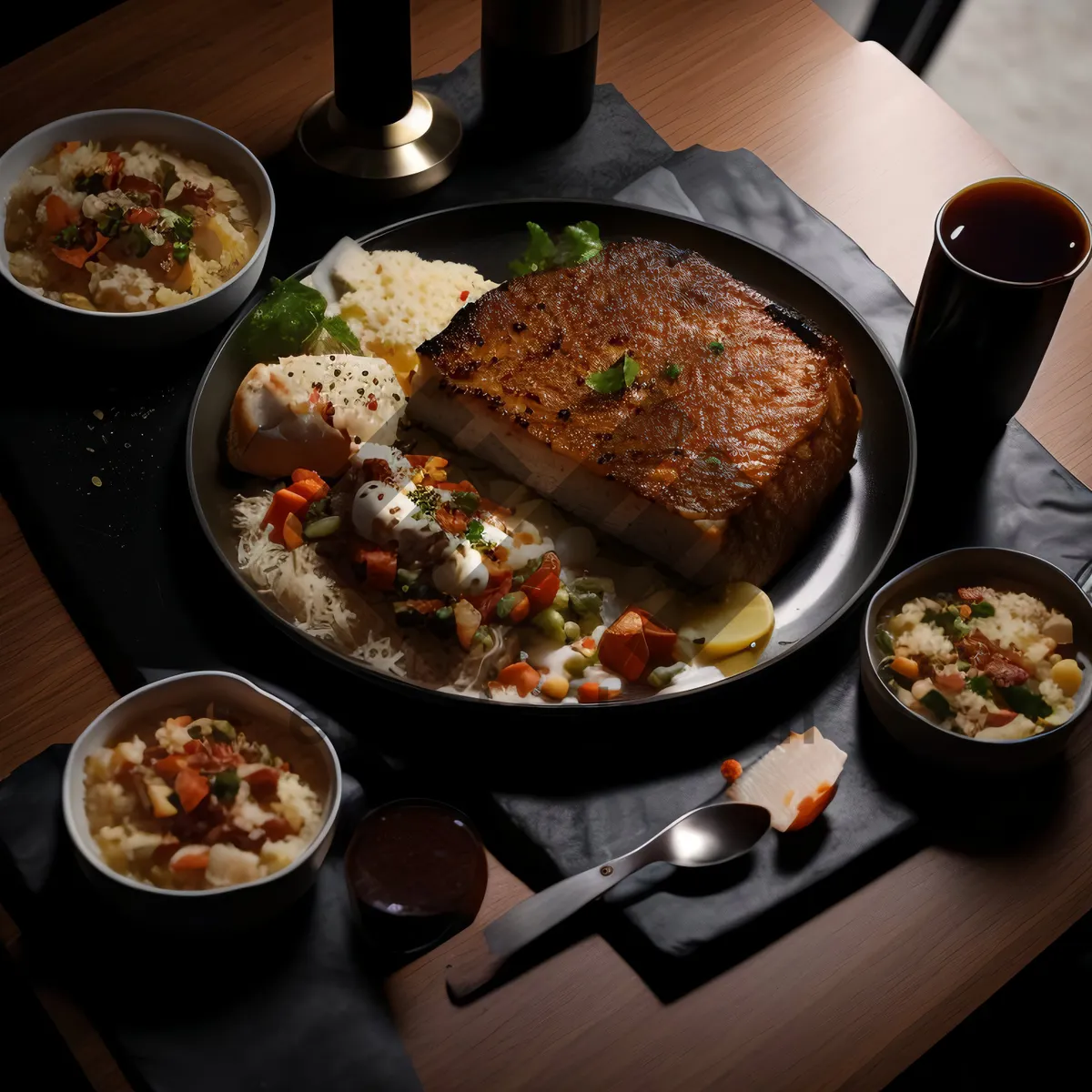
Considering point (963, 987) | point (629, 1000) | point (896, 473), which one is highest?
point (896, 473)

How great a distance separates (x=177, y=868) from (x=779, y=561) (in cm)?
132

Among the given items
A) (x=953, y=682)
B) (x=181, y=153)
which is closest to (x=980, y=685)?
(x=953, y=682)

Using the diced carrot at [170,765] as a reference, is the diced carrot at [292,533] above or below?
below

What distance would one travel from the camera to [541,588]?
7.86 feet

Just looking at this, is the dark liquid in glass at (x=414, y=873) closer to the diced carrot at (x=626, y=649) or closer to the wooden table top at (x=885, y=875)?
the wooden table top at (x=885, y=875)

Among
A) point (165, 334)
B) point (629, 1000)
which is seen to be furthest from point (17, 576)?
point (629, 1000)

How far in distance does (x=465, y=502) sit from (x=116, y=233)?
989 millimetres

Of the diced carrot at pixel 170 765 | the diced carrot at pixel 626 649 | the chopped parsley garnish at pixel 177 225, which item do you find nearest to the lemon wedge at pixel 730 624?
the diced carrot at pixel 626 649

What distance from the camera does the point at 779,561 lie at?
253cm

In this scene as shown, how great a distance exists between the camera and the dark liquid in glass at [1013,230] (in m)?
2.56

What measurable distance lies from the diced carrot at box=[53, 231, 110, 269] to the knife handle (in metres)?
1.68

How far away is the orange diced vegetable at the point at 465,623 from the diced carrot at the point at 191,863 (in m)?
0.65

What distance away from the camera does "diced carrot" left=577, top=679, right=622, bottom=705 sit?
7.47 feet

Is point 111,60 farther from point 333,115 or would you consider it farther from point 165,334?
point 165,334
